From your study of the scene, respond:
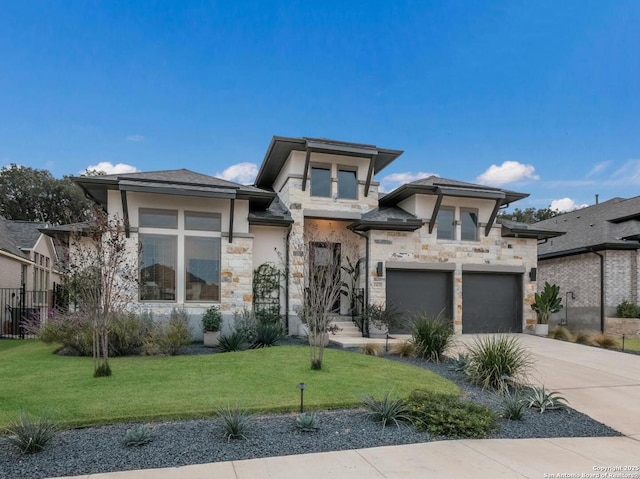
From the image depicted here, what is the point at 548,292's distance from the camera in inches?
580

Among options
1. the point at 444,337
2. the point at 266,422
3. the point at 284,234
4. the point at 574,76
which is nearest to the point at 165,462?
the point at 266,422

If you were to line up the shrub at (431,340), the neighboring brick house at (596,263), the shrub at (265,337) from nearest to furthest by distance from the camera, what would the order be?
1. the shrub at (431,340)
2. the shrub at (265,337)
3. the neighboring brick house at (596,263)

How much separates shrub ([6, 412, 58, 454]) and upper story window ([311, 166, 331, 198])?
10765 millimetres

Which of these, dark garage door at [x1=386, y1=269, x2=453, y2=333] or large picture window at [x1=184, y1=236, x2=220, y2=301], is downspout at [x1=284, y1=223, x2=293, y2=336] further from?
dark garage door at [x1=386, y1=269, x2=453, y2=333]

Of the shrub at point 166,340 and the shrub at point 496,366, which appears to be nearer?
the shrub at point 496,366

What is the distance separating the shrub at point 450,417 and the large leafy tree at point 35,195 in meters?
34.1

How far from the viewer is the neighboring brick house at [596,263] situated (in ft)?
51.7

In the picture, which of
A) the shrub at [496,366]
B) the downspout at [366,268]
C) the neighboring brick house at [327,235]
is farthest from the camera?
the downspout at [366,268]

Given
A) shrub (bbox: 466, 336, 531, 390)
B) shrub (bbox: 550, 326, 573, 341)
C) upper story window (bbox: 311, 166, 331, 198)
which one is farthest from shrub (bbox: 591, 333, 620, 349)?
upper story window (bbox: 311, 166, 331, 198)

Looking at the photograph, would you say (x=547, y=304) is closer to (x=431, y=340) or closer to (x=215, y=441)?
(x=431, y=340)

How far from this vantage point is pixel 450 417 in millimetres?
5008

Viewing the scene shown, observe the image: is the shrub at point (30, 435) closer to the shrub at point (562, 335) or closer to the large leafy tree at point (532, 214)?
the shrub at point (562, 335)

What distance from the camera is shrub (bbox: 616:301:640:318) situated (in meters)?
15.1

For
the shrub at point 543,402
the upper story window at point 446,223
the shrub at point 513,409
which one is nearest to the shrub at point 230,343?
the shrub at point 513,409
